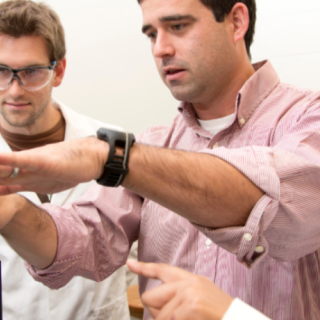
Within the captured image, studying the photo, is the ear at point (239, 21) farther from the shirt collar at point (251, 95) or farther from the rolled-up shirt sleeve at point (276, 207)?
the rolled-up shirt sleeve at point (276, 207)

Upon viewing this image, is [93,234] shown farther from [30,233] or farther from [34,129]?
[34,129]

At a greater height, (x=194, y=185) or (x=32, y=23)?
(x=32, y=23)

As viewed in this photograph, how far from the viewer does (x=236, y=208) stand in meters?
0.74

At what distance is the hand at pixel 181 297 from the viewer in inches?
23.8

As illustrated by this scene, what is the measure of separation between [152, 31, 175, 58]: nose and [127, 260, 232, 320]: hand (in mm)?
674

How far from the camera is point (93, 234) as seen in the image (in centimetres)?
111

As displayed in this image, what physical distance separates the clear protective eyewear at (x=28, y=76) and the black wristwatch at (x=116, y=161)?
980mm

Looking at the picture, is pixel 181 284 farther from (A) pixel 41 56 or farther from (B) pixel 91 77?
(B) pixel 91 77

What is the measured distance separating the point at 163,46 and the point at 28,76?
2.28ft

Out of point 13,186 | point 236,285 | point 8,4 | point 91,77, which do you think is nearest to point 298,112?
point 236,285

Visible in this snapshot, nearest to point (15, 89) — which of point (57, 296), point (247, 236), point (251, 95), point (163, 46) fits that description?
point (163, 46)

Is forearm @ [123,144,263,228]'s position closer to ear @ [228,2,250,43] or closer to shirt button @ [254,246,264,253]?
shirt button @ [254,246,264,253]

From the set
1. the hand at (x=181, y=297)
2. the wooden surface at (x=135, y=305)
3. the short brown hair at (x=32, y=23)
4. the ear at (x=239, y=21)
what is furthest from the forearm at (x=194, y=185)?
the wooden surface at (x=135, y=305)

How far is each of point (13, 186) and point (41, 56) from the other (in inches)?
40.1
